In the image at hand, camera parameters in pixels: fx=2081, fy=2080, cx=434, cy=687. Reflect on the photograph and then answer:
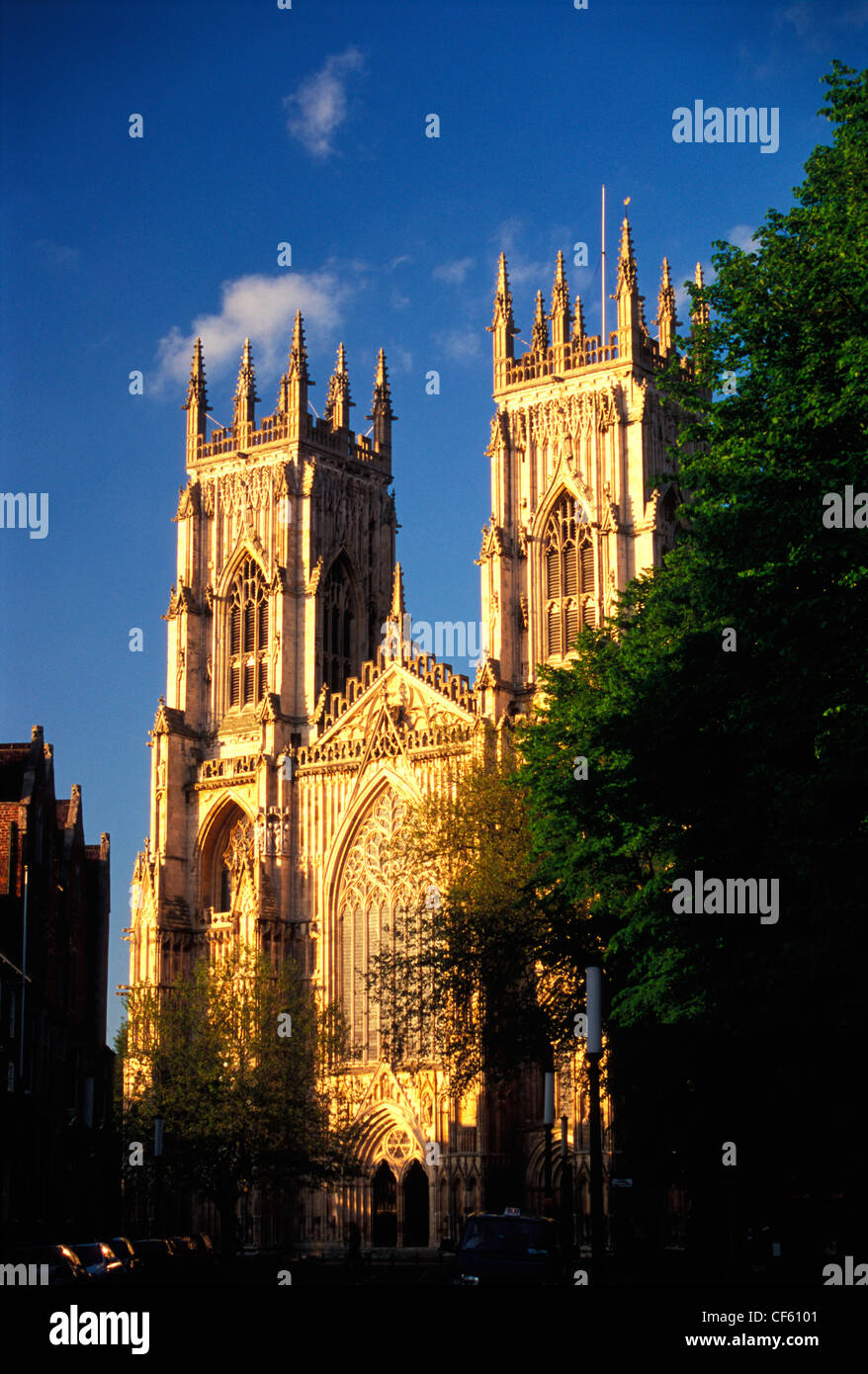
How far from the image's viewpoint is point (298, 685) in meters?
82.1

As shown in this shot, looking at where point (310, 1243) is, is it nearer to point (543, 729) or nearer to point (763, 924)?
point (543, 729)

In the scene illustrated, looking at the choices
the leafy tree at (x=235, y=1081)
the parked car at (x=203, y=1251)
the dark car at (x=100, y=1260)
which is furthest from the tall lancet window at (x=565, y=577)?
the dark car at (x=100, y=1260)

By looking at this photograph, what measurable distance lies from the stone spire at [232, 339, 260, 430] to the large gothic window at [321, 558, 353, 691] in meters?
7.51

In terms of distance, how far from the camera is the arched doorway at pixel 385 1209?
244 ft

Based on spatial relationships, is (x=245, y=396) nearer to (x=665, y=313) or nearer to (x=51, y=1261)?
(x=665, y=313)

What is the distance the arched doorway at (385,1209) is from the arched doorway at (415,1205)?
0.47 meters

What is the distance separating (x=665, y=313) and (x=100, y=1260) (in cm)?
5451

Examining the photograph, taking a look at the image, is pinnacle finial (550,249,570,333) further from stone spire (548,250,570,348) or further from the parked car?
the parked car

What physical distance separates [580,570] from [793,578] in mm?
45703

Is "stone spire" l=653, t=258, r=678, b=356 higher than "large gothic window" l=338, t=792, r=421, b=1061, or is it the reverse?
"stone spire" l=653, t=258, r=678, b=356

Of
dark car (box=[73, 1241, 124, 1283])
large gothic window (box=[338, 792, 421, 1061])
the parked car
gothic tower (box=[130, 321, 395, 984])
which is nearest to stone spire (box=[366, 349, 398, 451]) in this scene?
gothic tower (box=[130, 321, 395, 984])

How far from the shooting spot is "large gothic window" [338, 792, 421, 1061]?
250 ft

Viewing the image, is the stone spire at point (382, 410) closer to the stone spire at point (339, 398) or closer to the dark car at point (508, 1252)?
the stone spire at point (339, 398)

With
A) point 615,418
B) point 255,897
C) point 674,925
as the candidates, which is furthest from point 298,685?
point 674,925
